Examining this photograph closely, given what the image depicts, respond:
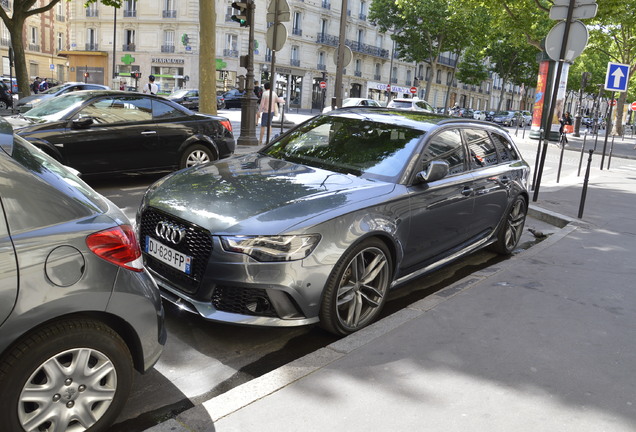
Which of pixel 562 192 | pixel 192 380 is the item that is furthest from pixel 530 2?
pixel 192 380

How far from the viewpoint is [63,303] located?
2277 mm

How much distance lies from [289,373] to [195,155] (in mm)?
6723

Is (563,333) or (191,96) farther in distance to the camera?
(191,96)

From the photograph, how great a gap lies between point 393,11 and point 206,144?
46079 millimetres

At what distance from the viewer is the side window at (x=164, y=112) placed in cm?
883

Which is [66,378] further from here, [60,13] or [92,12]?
[60,13]

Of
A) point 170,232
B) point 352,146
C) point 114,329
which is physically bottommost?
point 114,329

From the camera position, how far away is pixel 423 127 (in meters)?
4.93

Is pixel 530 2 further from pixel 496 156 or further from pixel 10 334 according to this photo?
pixel 10 334

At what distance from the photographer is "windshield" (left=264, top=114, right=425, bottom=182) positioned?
4.56 metres

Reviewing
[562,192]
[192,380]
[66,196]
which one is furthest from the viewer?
[562,192]

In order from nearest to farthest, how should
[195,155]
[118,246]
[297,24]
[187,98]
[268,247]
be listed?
[118,246] < [268,247] < [195,155] < [187,98] < [297,24]

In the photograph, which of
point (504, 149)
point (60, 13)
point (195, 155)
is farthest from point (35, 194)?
point (60, 13)

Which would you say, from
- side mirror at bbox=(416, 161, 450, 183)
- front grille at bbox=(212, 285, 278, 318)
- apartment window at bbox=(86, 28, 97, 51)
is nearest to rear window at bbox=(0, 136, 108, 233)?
front grille at bbox=(212, 285, 278, 318)
